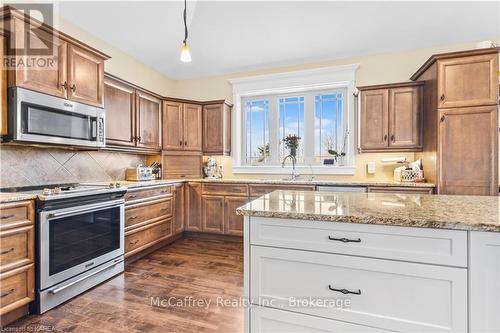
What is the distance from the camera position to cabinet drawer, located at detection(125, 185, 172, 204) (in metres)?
2.80

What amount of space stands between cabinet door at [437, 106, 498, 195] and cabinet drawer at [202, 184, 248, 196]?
2372mm

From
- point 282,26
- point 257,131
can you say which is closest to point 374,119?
point 282,26

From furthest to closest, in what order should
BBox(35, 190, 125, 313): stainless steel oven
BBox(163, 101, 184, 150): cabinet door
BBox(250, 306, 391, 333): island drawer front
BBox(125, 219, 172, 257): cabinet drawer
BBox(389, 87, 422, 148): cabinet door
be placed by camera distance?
1. BBox(163, 101, 184, 150): cabinet door
2. BBox(389, 87, 422, 148): cabinet door
3. BBox(125, 219, 172, 257): cabinet drawer
4. BBox(35, 190, 125, 313): stainless steel oven
5. BBox(250, 306, 391, 333): island drawer front

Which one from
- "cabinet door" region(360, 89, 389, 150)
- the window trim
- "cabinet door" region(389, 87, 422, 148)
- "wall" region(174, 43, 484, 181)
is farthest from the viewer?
the window trim

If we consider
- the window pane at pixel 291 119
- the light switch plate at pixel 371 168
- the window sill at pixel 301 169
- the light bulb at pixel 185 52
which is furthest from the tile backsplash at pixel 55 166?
the light switch plate at pixel 371 168

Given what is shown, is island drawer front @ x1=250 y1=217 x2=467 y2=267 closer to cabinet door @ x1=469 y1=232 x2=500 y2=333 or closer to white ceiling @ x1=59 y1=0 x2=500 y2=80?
cabinet door @ x1=469 y1=232 x2=500 y2=333

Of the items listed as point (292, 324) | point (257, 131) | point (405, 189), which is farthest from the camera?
point (257, 131)

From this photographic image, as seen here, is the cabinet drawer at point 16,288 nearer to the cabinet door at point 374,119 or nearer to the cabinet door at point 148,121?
the cabinet door at point 148,121

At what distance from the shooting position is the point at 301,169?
4.02 m

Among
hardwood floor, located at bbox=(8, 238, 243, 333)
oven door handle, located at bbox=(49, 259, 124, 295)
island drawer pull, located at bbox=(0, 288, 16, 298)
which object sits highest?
island drawer pull, located at bbox=(0, 288, 16, 298)

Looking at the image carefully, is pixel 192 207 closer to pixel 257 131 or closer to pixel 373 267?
pixel 257 131

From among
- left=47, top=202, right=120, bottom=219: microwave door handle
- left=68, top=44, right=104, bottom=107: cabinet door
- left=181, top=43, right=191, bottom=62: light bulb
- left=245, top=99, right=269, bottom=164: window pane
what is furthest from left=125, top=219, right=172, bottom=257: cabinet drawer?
left=181, top=43, right=191, bottom=62: light bulb

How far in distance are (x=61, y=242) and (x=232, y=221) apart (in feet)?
6.77

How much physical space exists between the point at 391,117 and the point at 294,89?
1499 mm
